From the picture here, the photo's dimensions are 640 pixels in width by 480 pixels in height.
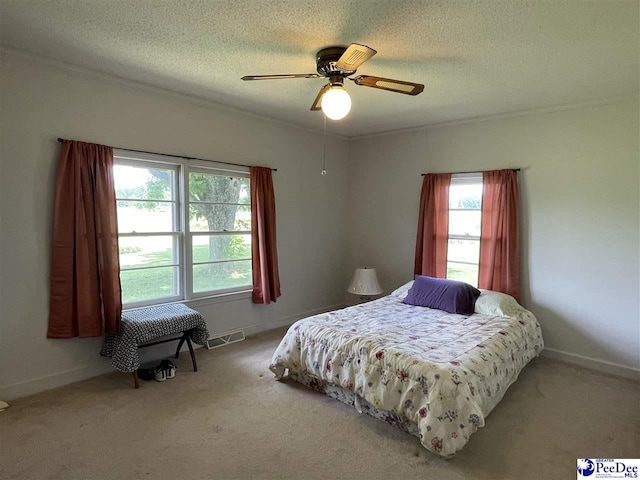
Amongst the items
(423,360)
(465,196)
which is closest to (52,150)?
(423,360)

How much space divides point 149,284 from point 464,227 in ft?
11.3

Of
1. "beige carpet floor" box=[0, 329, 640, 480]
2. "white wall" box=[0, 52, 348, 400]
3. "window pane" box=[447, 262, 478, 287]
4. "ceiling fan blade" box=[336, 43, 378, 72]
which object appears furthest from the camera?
"window pane" box=[447, 262, 478, 287]

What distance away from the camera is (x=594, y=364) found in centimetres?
352

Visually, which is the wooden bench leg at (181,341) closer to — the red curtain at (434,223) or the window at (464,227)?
the red curtain at (434,223)

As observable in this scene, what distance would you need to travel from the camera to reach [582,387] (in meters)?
3.10

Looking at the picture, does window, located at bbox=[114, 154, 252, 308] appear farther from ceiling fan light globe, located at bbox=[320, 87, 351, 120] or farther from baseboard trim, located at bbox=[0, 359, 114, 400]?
ceiling fan light globe, located at bbox=[320, 87, 351, 120]

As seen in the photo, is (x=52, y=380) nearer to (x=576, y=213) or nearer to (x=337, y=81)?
(x=337, y=81)

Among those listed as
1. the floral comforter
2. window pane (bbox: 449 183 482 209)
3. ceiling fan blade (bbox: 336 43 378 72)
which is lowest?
the floral comforter

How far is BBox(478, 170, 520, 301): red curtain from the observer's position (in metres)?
3.86

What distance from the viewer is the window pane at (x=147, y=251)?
11.0 ft

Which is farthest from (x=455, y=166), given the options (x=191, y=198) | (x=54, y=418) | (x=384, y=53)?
(x=54, y=418)

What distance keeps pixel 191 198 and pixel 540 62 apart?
3.20m

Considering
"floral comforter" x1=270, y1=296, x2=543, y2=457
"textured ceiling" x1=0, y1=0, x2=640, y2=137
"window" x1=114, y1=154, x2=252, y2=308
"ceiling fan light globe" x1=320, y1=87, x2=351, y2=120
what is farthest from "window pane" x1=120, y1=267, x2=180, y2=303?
"ceiling fan light globe" x1=320, y1=87, x2=351, y2=120

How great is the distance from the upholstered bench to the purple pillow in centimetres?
218
